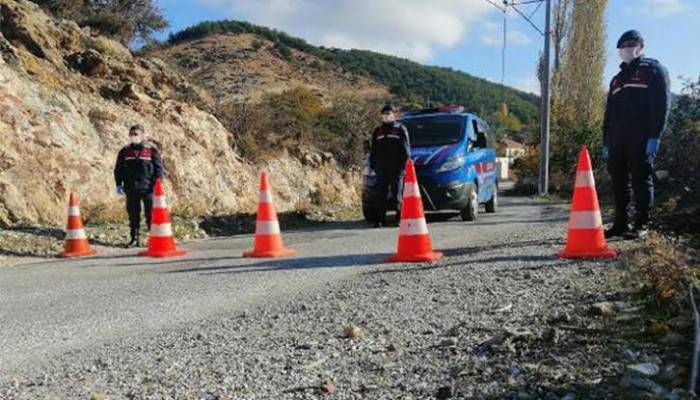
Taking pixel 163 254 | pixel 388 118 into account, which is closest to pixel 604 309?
pixel 163 254

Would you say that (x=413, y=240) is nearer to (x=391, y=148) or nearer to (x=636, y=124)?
(x=636, y=124)

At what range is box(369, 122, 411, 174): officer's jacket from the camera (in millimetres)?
10695

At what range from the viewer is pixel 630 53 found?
710cm

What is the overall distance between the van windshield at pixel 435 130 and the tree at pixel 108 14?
1111 centimetres

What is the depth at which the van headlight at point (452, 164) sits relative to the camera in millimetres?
11266

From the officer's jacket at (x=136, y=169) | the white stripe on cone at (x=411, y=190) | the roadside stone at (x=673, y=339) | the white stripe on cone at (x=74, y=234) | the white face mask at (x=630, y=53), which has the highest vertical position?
the white face mask at (x=630, y=53)

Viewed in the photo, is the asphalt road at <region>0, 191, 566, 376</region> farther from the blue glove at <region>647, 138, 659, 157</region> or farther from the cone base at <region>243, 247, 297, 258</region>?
the blue glove at <region>647, 138, 659, 157</region>

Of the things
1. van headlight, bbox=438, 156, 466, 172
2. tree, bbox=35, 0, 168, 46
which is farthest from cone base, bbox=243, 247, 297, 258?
tree, bbox=35, 0, 168, 46

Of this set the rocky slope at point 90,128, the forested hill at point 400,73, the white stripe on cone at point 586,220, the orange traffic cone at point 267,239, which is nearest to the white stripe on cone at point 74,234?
the rocky slope at point 90,128

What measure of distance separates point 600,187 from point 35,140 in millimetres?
14096

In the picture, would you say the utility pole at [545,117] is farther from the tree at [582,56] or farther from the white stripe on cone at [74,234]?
the white stripe on cone at [74,234]

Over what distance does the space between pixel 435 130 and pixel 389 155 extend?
183cm

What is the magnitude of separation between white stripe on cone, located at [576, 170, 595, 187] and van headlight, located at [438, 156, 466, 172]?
4613mm

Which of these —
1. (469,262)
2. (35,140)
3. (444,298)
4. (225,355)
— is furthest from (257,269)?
(35,140)
